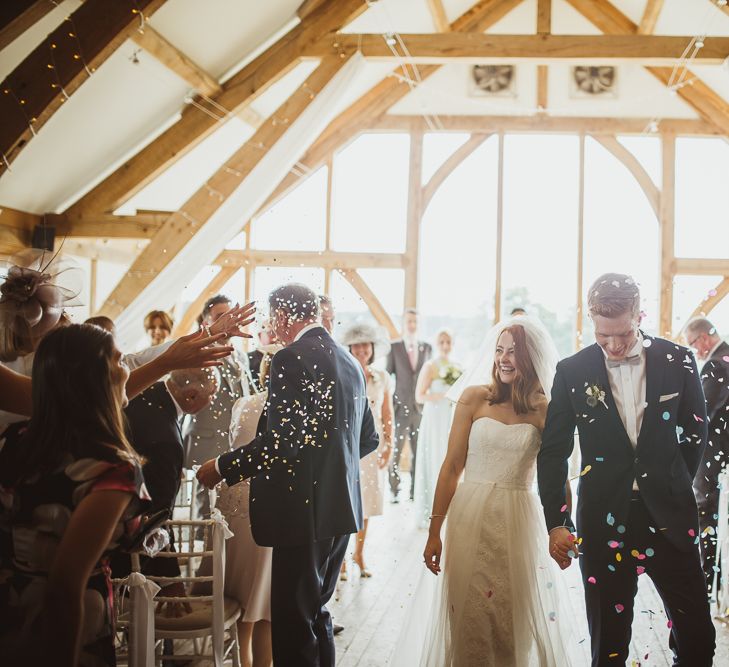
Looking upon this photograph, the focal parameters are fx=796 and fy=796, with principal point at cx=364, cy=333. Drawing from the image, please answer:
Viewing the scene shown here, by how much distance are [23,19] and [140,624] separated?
3040mm

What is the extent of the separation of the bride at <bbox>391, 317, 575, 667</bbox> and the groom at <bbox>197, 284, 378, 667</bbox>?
0.35 m

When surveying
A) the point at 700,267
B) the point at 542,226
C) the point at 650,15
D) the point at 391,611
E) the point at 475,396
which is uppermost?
the point at 650,15

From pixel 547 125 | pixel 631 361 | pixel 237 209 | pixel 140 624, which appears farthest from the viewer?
pixel 547 125

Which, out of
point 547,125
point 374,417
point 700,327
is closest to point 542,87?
point 547,125

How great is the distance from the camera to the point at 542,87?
906 cm

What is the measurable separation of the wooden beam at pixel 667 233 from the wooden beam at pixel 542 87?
144 centimetres

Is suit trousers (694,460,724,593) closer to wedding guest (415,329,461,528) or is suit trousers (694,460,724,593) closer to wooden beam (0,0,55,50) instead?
wedding guest (415,329,461,528)

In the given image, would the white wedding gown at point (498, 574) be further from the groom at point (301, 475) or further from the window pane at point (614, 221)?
the window pane at point (614, 221)

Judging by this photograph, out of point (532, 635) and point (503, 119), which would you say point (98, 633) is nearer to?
point (532, 635)

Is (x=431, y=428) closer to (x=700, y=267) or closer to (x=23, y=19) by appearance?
(x=23, y=19)

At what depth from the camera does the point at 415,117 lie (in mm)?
9484

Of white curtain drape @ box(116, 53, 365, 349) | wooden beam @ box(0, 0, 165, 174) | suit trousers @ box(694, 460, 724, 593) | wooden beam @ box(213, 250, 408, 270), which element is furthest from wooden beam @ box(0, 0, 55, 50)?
wooden beam @ box(213, 250, 408, 270)

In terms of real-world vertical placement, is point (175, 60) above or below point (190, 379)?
above

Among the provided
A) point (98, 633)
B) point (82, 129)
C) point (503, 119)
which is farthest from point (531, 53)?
point (98, 633)
